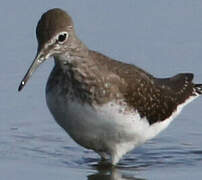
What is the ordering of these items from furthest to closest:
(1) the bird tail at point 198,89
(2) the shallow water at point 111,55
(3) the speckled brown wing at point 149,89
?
(1) the bird tail at point 198,89 < (2) the shallow water at point 111,55 < (3) the speckled brown wing at point 149,89

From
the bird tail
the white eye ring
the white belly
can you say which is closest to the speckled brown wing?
the bird tail

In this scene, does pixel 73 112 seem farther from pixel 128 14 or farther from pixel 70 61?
pixel 128 14

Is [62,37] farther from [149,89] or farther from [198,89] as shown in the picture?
[198,89]

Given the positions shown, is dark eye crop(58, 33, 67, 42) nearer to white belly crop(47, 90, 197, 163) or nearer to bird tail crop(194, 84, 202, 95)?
white belly crop(47, 90, 197, 163)

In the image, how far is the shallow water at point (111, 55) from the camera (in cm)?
1262

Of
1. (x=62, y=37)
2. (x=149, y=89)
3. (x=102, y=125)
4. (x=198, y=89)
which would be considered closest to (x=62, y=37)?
(x=62, y=37)

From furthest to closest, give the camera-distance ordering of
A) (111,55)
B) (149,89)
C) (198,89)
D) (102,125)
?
(111,55), (198,89), (149,89), (102,125)

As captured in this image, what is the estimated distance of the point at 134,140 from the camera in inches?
491

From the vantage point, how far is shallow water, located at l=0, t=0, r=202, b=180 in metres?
12.6

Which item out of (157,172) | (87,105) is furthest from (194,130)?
(87,105)

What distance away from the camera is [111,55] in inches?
603

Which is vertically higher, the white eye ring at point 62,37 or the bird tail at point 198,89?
the white eye ring at point 62,37

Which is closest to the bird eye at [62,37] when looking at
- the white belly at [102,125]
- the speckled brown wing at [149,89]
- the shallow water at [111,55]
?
the speckled brown wing at [149,89]

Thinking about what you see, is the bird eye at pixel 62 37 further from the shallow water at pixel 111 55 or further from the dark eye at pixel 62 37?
the shallow water at pixel 111 55
